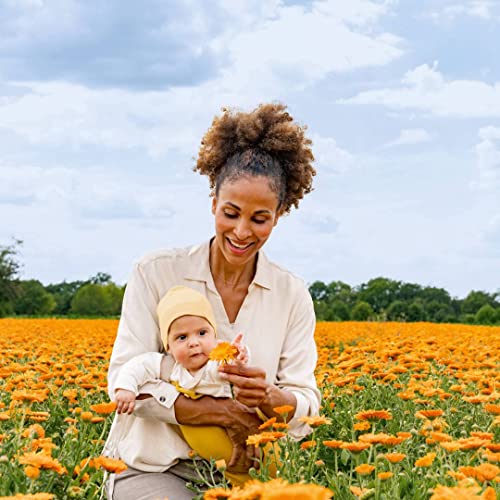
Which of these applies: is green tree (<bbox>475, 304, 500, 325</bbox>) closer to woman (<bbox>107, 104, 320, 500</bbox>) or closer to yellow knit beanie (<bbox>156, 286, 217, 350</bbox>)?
woman (<bbox>107, 104, 320, 500</bbox>)

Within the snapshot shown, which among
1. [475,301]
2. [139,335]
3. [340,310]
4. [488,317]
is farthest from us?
[475,301]

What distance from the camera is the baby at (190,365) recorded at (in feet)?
9.46

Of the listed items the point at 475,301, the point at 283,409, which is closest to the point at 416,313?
the point at 475,301

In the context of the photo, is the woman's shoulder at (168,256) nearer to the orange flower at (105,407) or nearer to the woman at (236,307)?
the woman at (236,307)

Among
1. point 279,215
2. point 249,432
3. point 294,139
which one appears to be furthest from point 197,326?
point 294,139

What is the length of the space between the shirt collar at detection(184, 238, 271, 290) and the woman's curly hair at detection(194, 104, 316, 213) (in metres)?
0.24

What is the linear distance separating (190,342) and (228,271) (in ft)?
1.94

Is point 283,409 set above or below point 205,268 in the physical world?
below

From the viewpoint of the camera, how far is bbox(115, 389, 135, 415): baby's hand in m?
2.79

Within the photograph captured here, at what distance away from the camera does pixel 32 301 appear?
4434 cm

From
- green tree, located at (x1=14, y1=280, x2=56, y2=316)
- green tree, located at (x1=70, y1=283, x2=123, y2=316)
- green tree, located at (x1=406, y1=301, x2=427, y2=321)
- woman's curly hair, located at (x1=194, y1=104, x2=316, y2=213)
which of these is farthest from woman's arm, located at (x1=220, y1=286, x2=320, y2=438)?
green tree, located at (x1=14, y1=280, x2=56, y2=316)

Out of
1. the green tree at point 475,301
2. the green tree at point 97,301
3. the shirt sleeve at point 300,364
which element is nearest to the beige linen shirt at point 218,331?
the shirt sleeve at point 300,364

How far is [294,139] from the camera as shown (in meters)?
3.31

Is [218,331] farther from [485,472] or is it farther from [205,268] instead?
[485,472]
